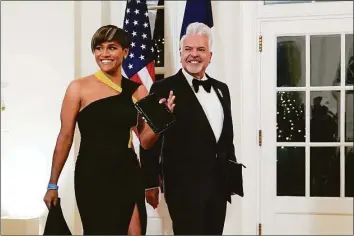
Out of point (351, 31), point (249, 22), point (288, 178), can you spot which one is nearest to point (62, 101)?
point (249, 22)

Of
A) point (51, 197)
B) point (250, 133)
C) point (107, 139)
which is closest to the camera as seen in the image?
point (107, 139)

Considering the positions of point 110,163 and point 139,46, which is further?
point 139,46

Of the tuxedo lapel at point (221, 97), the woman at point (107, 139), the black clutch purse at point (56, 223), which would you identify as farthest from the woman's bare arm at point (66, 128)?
the tuxedo lapel at point (221, 97)

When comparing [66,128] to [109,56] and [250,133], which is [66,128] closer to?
[109,56]

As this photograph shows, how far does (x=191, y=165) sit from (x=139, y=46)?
83cm

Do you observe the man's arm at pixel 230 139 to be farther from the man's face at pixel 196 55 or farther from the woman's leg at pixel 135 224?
the woman's leg at pixel 135 224

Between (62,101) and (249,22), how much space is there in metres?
1.36

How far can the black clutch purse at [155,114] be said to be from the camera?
2664 millimetres

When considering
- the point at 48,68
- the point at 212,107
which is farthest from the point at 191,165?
the point at 48,68

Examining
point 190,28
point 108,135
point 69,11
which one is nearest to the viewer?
point 108,135

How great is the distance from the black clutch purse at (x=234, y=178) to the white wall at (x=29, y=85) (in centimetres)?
120

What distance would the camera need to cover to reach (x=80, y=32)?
3.06 metres

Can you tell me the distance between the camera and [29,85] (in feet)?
9.98

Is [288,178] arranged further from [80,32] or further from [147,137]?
[80,32]
